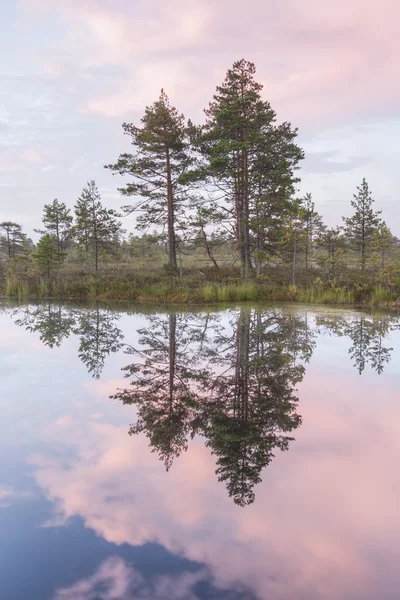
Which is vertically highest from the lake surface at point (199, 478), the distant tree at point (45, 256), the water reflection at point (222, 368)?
the distant tree at point (45, 256)

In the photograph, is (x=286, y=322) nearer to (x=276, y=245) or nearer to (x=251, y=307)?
(x=251, y=307)

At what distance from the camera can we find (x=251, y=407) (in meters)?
5.40

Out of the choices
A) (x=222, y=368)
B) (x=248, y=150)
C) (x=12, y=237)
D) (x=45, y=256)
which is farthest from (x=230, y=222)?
(x=12, y=237)

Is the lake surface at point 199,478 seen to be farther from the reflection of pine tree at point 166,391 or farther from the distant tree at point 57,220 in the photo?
the distant tree at point 57,220

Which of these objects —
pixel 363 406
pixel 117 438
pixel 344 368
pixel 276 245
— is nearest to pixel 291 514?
pixel 117 438

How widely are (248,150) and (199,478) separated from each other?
2368 centimetres

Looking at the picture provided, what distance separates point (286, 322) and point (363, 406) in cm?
758

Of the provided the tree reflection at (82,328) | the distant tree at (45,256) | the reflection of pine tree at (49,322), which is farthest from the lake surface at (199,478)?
the distant tree at (45,256)

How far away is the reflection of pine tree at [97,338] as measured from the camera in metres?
8.29

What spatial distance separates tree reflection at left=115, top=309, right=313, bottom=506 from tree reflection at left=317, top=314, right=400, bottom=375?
1082 millimetres

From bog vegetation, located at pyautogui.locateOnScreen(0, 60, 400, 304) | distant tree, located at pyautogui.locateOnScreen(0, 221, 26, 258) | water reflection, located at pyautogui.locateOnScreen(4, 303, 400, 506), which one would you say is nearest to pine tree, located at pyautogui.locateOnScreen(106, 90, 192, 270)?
bog vegetation, located at pyautogui.locateOnScreen(0, 60, 400, 304)

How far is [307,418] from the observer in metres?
5.26

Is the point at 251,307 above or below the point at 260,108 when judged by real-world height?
below

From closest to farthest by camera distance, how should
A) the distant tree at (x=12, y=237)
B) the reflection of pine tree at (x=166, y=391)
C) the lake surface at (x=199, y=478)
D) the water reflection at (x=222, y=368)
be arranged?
1. the lake surface at (x=199, y=478)
2. the water reflection at (x=222, y=368)
3. the reflection of pine tree at (x=166, y=391)
4. the distant tree at (x=12, y=237)
